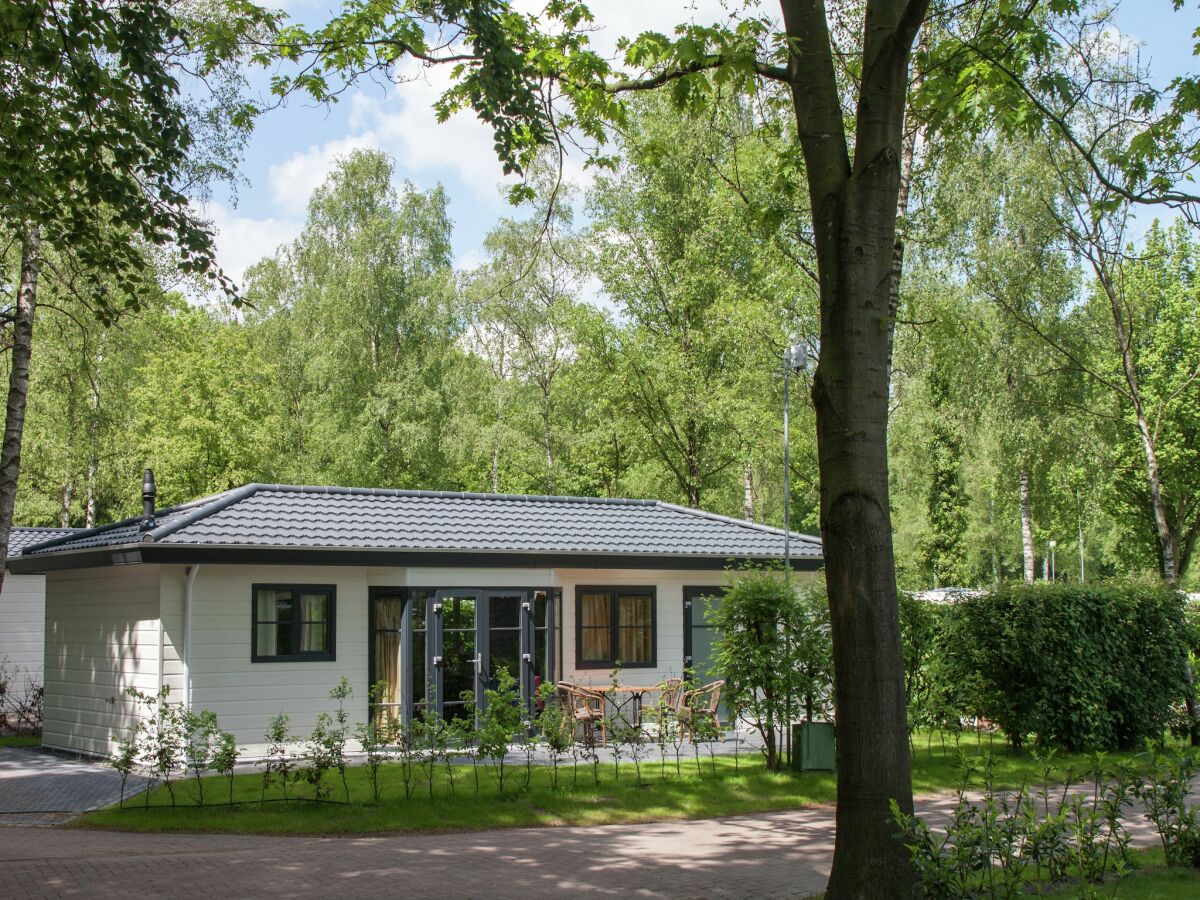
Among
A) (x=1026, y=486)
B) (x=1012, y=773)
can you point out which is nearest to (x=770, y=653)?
(x=1012, y=773)

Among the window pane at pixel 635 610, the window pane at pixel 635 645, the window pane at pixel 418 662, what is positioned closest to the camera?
the window pane at pixel 418 662

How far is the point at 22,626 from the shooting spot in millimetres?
21297

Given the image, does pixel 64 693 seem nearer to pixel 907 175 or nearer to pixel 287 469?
pixel 907 175

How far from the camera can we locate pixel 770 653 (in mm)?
12938

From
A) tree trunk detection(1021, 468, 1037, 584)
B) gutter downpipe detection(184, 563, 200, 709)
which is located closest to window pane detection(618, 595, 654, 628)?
gutter downpipe detection(184, 563, 200, 709)

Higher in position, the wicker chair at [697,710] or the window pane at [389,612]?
the window pane at [389,612]

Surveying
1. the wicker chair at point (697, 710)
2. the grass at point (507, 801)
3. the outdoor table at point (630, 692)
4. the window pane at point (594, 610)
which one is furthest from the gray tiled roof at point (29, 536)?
the wicker chair at point (697, 710)

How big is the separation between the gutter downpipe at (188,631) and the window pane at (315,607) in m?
1.55

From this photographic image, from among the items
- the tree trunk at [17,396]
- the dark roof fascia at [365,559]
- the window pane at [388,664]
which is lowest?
the window pane at [388,664]

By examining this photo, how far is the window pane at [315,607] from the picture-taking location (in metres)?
15.4

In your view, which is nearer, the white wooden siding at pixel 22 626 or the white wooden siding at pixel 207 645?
the white wooden siding at pixel 207 645

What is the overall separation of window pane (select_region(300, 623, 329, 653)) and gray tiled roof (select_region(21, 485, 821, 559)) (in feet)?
4.19

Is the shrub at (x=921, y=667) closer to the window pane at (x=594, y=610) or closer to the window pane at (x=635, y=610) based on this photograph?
the window pane at (x=635, y=610)

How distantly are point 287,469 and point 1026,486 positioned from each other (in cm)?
2332
